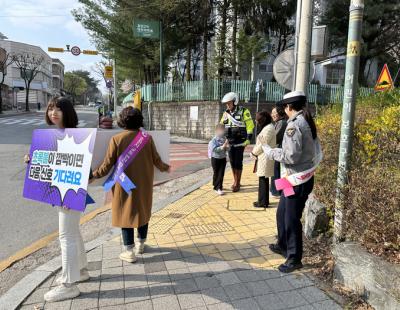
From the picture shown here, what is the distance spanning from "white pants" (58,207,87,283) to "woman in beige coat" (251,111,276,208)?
9.55ft

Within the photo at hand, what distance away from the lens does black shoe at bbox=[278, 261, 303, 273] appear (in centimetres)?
319

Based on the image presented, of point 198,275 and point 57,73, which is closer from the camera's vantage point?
point 198,275

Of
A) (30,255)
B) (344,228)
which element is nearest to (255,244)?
(344,228)

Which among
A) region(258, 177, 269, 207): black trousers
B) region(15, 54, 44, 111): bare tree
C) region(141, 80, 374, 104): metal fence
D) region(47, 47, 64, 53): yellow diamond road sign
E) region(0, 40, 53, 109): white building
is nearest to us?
region(258, 177, 269, 207): black trousers

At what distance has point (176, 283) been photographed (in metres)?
3.05

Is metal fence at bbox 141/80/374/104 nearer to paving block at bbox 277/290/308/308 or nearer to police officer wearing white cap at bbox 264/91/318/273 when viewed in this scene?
police officer wearing white cap at bbox 264/91/318/273

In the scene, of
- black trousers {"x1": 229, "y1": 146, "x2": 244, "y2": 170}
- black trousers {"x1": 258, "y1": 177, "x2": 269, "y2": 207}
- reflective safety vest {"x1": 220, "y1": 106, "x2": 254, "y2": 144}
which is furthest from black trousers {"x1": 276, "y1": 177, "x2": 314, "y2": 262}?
black trousers {"x1": 229, "y1": 146, "x2": 244, "y2": 170}

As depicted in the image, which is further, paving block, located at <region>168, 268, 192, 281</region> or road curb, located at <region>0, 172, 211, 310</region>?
paving block, located at <region>168, 268, 192, 281</region>

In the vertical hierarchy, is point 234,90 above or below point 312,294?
above

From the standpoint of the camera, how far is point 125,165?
123 inches

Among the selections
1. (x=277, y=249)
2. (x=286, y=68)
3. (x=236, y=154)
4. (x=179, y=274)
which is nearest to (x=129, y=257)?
(x=179, y=274)

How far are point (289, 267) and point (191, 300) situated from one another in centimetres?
106

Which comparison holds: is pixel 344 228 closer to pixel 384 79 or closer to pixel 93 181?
pixel 93 181

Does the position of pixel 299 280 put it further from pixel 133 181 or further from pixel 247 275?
pixel 133 181
